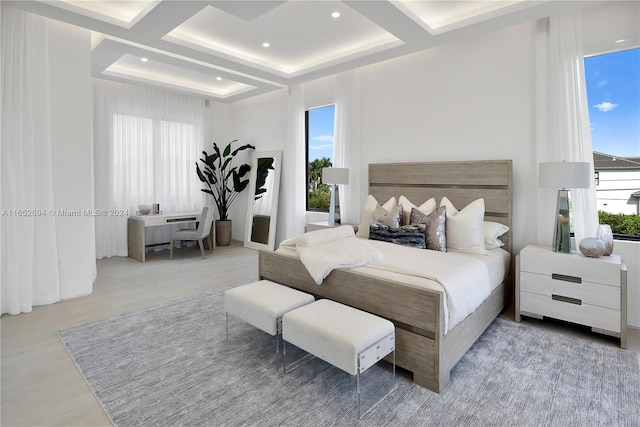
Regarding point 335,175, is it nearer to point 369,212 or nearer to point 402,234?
point 369,212

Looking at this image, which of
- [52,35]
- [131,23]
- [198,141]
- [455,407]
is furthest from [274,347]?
[198,141]

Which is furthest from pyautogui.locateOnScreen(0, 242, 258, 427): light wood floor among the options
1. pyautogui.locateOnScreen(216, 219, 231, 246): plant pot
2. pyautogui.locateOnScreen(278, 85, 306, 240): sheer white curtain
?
pyautogui.locateOnScreen(278, 85, 306, 240): sheer white curtain

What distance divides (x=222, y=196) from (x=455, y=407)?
18.5 ft

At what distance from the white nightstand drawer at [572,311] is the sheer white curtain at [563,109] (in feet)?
2.08

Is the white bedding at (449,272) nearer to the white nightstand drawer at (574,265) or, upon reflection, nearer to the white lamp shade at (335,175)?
the white nightstand drawer at (574,265)

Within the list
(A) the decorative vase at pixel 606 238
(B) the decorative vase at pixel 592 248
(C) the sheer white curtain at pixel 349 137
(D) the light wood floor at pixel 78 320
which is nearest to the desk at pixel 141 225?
(D) the light wood floor at pixel 78 320

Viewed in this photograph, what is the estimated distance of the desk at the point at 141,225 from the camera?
208 inches

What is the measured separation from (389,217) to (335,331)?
1900 millimetres

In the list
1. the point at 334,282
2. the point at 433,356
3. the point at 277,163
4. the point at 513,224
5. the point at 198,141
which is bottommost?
the point at 433,356

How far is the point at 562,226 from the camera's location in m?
2.95

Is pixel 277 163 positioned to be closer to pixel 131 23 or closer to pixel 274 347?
pixel 131 23

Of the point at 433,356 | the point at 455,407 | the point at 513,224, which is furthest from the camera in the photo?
the point at 513,224

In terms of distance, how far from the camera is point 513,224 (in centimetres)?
354

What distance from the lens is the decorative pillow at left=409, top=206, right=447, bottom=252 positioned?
321 cm
